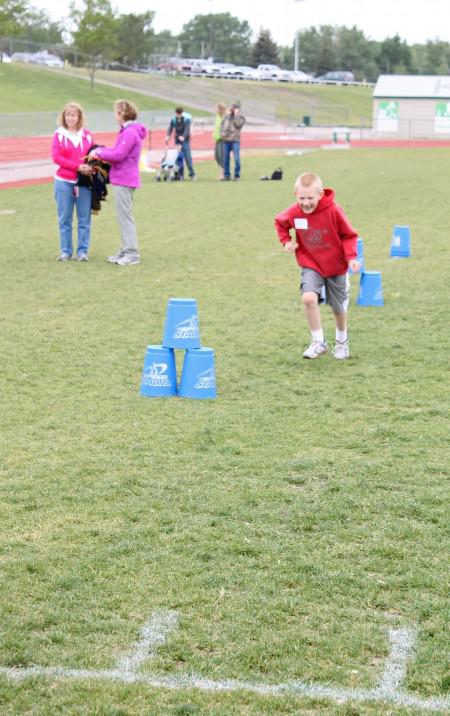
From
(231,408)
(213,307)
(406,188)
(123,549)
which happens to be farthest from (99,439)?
(406,188)

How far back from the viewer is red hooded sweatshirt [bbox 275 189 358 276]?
25.7ft

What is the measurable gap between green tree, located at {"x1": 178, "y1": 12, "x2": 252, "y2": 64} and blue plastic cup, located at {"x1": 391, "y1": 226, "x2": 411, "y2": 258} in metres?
115

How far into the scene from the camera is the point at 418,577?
4.21 metres

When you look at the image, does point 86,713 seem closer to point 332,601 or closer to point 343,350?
point 332,601

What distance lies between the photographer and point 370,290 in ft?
33.9

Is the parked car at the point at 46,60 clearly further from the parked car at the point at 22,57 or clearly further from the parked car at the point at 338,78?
the parked car at the point at 338,78

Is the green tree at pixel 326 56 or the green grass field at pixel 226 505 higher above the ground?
the green tree at pixel 326 56

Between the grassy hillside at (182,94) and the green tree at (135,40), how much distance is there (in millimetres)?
7294

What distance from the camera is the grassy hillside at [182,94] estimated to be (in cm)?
Result: 6131

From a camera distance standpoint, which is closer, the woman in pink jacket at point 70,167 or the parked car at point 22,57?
the woman in pink jacket at point 70,167

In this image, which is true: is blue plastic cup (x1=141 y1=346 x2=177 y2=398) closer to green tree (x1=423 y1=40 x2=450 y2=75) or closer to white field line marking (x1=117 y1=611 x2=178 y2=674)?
white field line marking (x1=117 y1=611 x2=178 y2=674)

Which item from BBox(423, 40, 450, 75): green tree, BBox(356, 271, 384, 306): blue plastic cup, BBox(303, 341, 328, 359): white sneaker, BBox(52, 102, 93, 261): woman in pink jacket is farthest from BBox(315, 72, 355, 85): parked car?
BBox(303, 341, 328, 359): white sneaker

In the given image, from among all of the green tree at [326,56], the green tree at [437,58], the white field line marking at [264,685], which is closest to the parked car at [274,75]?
the green tree at [326,56]

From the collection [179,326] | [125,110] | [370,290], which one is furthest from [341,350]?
[125,110]
